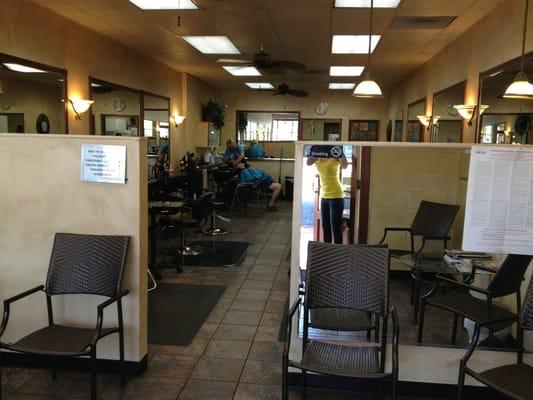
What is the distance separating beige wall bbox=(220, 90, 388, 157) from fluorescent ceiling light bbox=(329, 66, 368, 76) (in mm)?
2962

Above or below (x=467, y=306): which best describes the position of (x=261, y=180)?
above

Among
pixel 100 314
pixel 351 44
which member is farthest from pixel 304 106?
pixel 100 314

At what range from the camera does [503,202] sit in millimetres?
2490

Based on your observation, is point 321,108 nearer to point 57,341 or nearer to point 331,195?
point 331,195

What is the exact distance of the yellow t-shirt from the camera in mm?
2686

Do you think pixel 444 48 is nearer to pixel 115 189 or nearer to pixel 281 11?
pixel 281 11

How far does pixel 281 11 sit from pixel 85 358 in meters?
3.78

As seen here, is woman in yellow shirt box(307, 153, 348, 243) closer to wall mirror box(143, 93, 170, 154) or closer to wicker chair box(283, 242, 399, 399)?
wicker chair box(283, 242, 399, 399)

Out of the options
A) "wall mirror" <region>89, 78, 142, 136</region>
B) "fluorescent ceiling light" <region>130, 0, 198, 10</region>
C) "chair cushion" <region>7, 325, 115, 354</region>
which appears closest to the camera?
"chair cushion" <region>7, 325, 115, 354</region>

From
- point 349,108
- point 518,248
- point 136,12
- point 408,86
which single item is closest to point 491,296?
point 518,248

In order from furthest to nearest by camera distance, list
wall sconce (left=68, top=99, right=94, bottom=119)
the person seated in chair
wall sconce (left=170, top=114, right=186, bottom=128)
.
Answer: the person seated in chair < wall sconce (left=170, top=114, right=186, bottom=128) < wall sconce (left=68, top=99, right=94, bottom=119)

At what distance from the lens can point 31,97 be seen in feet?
15.7

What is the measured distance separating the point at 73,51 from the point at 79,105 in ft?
2.09

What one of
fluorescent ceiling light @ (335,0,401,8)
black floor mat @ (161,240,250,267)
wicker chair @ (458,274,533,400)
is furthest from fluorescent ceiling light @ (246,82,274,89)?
wicker chair @ (458,274,533,400)
